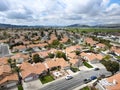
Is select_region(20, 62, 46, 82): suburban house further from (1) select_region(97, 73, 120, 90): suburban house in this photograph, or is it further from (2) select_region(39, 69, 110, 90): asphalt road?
(1) select_region(97, 73, 120, 90): suburban house

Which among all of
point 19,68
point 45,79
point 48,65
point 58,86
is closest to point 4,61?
point 19,68

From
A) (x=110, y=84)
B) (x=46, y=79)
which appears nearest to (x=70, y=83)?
(x=46, y=79)

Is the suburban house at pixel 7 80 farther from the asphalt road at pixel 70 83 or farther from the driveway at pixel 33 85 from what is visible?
the asphalt road at pixel 70 83

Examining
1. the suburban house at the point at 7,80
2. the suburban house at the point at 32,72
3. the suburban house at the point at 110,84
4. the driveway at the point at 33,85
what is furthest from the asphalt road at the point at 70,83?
the suburban house at the point at 7,80

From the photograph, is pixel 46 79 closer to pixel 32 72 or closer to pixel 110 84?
pixel 32 72

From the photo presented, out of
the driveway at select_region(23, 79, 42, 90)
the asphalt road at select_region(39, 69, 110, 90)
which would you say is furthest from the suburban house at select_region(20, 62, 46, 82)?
the asphalt road at select_region(39, 69, 110, 90)

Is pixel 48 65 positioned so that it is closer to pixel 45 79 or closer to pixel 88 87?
pixel 45 79

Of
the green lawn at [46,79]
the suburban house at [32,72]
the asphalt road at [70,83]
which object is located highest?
the suburban house at [32,72]

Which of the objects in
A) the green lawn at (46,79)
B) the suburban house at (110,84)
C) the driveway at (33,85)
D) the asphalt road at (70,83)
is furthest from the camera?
the green lawn at (46,79)
